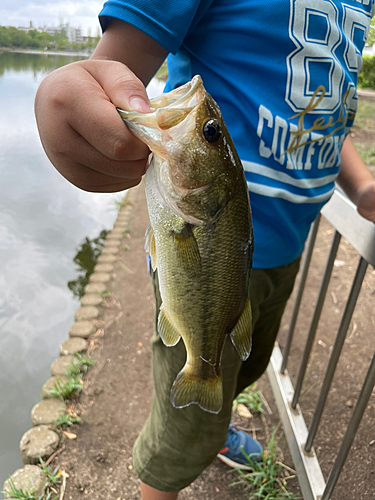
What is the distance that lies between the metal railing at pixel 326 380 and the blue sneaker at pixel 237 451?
0.19 metres

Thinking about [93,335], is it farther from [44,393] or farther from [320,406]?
[320,406]

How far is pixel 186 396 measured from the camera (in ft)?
2.76

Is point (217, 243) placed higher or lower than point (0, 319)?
higher

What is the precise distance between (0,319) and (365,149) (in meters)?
5.08

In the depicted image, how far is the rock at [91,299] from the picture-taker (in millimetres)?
2861

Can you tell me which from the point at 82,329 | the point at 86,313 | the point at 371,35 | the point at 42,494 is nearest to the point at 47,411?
the point at 42,494

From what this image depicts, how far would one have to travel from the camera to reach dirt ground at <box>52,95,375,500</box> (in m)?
1.65

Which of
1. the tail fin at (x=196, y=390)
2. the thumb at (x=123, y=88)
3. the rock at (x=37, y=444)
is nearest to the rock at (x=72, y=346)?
the rock at (x=37, y=444)

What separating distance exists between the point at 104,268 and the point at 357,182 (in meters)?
2.45

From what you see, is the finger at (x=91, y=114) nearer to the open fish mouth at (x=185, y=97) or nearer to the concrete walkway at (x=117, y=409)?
the open fish mouth at (x=185, y=97)

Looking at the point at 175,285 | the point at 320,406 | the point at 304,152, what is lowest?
the point at 320,406

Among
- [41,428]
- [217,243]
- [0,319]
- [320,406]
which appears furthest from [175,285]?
[0,319]

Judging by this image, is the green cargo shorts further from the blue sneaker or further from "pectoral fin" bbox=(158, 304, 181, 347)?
the blue sneaker

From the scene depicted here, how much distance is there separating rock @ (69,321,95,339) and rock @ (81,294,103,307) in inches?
9.8
